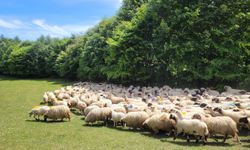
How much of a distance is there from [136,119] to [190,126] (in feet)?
13.0

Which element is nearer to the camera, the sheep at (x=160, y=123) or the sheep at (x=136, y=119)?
the sheep at (x=160, y=123)

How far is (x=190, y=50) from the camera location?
125 feet

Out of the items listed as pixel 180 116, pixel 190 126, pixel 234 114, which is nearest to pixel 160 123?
pixel 180 116

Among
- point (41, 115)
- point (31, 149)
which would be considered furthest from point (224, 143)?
point (41, 115)

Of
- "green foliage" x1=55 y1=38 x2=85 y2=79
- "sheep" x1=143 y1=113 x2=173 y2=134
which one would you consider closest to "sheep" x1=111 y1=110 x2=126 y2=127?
"sheep" x1=143 y1=113 x2=173 y2=134

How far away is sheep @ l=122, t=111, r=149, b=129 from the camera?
787 inches

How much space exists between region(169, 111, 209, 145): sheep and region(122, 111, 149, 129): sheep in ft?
8.32

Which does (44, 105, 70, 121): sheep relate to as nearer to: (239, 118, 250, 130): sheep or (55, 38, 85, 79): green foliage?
(239, 118, 250, 130): sheep

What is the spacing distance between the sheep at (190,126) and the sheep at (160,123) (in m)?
0.68

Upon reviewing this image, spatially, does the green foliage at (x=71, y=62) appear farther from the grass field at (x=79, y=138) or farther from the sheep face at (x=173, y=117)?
the sheep face at (x=173, y=117)

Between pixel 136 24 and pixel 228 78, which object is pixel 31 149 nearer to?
pixel 228 78

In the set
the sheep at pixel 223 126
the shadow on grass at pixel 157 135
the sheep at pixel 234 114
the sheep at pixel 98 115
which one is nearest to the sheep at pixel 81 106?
the sheep at pixel 98 115

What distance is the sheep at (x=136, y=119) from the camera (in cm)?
1998

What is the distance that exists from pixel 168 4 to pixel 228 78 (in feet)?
36.0
